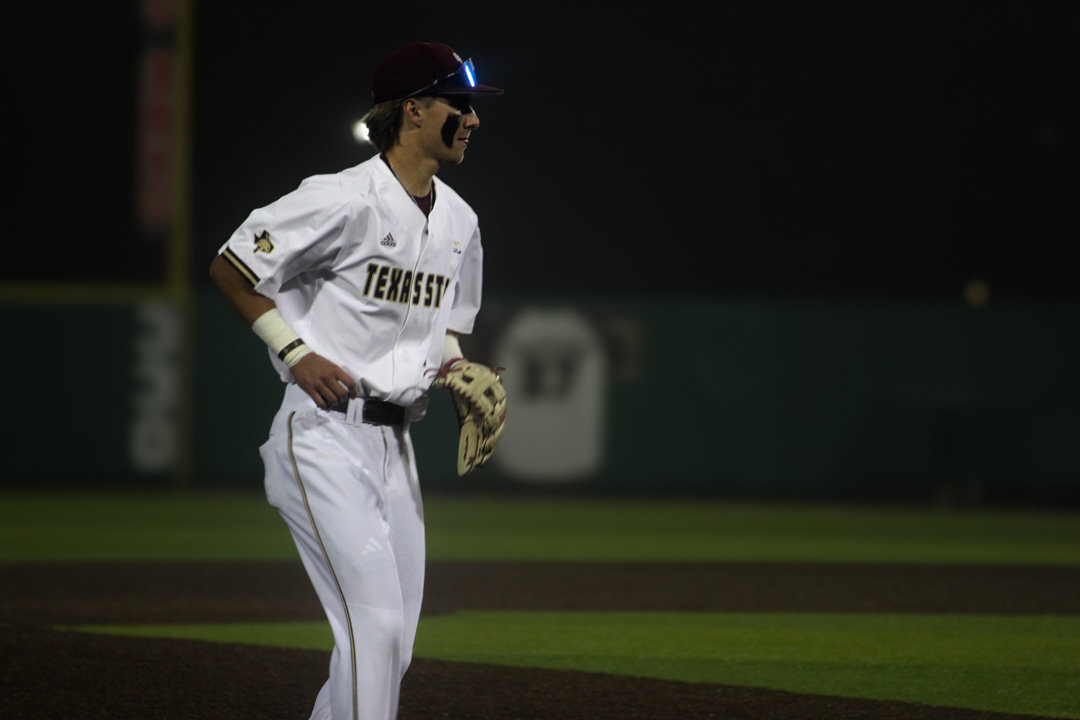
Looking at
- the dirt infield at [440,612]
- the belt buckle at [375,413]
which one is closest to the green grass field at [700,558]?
the dirt infield at [440,612]

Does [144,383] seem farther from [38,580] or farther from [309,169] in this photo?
[309,169]

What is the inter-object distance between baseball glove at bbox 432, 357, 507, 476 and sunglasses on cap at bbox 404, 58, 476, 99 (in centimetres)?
69

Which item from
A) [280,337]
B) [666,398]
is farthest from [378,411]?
[666,398]

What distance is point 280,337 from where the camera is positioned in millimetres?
3529

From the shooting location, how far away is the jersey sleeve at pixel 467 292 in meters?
4.04

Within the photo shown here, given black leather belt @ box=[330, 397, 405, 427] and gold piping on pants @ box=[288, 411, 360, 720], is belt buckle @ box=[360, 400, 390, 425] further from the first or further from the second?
gold piping on pants @ box=[288, 411, 360, 720]

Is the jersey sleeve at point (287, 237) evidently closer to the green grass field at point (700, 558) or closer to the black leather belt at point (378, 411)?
the black leather belt at point (378, 411)

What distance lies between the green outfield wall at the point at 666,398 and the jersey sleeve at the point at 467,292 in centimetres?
985

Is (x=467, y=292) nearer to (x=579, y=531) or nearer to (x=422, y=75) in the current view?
(x=422, y=75)

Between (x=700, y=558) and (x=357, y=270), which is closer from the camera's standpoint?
(x=357, y=270)

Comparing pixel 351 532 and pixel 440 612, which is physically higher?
pixel 351 532

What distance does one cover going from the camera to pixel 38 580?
8.16 metres

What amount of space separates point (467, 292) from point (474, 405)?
1.23ft

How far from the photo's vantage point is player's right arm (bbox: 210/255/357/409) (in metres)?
3.46
